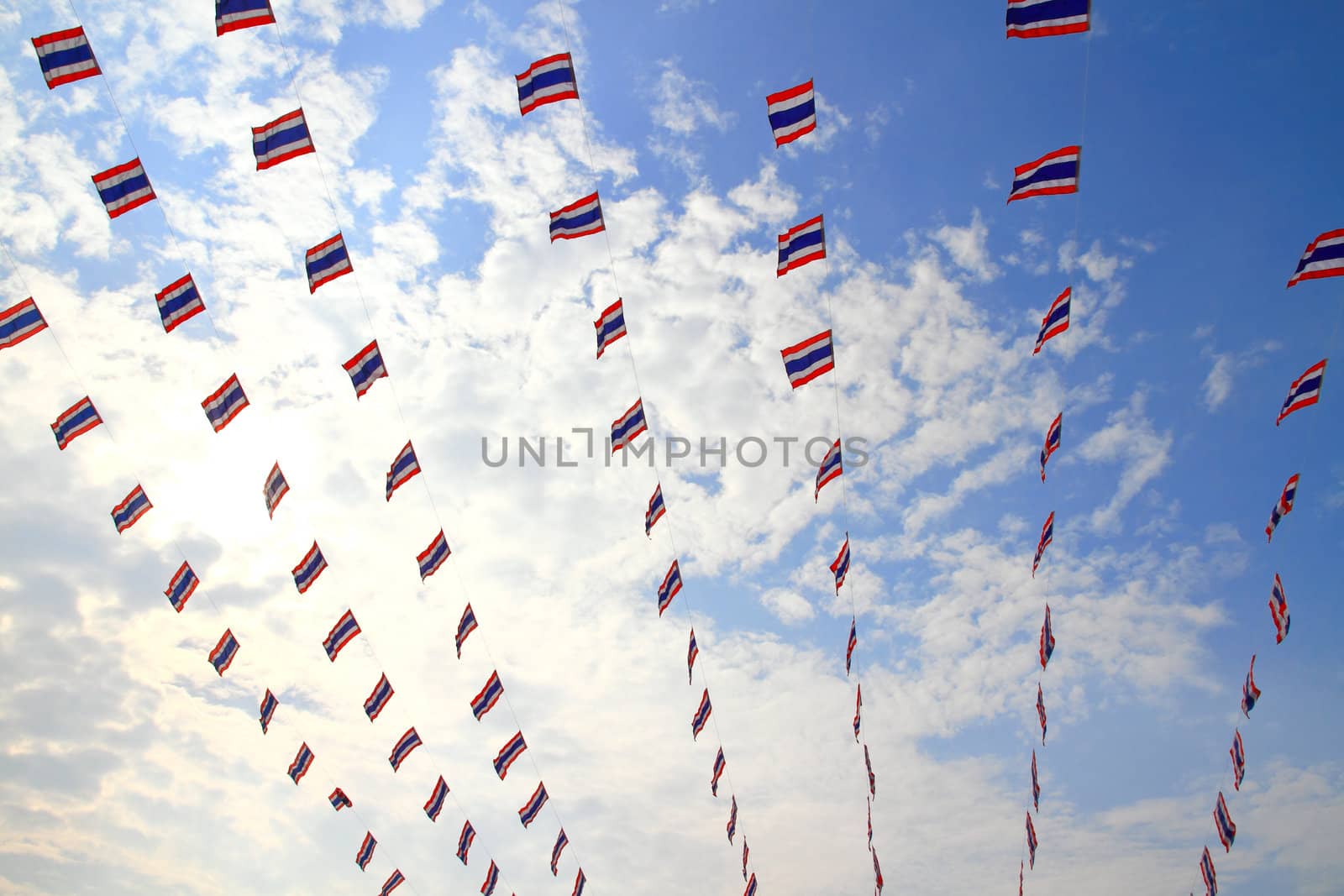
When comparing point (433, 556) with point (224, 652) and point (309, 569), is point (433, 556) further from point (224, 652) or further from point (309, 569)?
point (224, 652)

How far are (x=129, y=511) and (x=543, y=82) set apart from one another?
15231mm

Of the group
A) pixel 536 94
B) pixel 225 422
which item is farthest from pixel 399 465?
pixel 536 94

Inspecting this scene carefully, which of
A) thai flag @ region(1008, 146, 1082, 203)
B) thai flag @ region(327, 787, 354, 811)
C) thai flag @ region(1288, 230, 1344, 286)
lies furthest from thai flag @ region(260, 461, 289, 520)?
thai flag @ region(1288, 230, 1344, 286)

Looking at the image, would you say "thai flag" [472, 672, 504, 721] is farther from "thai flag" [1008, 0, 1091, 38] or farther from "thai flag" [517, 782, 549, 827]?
"thai flag" [1008, 0, 1091, 38]

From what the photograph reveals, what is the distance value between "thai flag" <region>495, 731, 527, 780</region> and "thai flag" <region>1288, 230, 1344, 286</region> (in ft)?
75.2

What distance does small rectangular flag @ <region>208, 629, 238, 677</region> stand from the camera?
2316cm

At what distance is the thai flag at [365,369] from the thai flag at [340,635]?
7.67 meters

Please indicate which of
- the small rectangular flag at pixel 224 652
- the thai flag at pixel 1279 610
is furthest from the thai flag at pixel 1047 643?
the small rectangular flag at pixel 224 652

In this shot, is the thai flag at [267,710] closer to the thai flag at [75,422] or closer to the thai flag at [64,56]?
the thai flag at [75,422]

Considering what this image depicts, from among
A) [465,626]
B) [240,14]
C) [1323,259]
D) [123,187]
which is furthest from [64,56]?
[1323,259]

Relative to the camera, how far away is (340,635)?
902 inches

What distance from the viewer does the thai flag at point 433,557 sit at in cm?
2164

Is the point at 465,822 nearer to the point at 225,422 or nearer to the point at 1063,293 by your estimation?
the point at 225,422

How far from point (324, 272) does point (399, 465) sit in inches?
197
